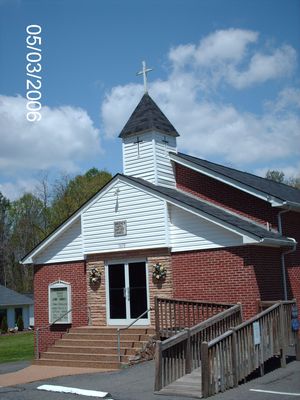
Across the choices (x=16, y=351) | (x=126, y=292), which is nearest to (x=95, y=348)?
(x=126, y=292)

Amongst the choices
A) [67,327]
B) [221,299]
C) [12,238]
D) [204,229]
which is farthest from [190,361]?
[12,238]

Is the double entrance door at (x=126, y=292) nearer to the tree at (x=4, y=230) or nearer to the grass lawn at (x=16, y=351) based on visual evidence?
the grass lawn at (x=16, y=351)

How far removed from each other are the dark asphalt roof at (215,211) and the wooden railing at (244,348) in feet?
8.12

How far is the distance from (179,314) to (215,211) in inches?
134

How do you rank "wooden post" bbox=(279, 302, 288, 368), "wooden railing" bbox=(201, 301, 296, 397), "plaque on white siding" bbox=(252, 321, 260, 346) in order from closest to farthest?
"wooden railing" bbox=(201, 301, 296, 397) → "plaque on white siding" bbox=(252, 321, 260, 346) → "wooden post" bbox=(279, 302, 288, 368)

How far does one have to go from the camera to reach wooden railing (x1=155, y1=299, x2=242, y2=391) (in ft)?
35.3

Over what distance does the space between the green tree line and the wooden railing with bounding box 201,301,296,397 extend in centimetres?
3753

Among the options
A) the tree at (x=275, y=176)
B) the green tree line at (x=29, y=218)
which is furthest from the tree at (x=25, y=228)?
the tree at (x=275, y=176)

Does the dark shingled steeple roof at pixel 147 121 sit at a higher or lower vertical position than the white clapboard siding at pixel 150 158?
higher

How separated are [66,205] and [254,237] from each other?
36313 millimetres

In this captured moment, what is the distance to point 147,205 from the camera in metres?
16.6

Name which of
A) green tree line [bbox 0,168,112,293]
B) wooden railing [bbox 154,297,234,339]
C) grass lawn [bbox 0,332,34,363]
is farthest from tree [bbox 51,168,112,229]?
wooden railing [bbox 154,297,234,339]

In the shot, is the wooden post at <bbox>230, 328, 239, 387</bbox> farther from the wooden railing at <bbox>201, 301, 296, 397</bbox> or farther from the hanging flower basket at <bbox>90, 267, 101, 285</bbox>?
the hanging flower basket at <bbox>90, 267, 101, 285</bbox>

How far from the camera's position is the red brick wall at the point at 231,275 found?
48.5 ft
